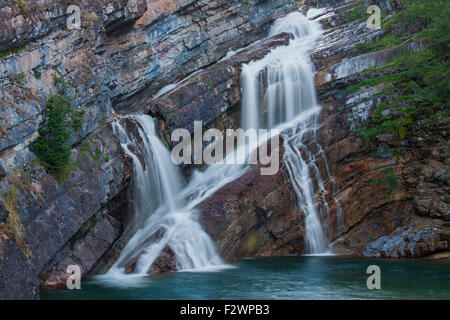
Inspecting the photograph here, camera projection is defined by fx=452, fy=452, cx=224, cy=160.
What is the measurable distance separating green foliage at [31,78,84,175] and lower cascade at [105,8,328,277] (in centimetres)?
313

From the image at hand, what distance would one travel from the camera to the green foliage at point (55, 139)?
17969 millimetres

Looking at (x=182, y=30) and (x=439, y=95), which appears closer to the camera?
(x=439, y=95)

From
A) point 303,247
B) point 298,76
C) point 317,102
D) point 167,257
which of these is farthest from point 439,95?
point 167,257

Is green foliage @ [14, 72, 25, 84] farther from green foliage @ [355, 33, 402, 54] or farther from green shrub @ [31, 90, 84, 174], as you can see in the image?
green foliage @ [355, 33, 402, 54]

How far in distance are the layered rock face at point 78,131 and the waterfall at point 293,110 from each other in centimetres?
616

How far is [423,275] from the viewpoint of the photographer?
1531cm

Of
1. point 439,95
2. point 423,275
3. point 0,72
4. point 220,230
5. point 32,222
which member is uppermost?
point 0,72

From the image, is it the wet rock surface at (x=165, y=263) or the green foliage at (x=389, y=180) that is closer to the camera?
the wet rock surface at (x=165, y=263)

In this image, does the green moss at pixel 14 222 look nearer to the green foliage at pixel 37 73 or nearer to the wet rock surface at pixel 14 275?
the wet rock surface at pixel 14 275

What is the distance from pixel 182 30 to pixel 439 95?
53.3ft

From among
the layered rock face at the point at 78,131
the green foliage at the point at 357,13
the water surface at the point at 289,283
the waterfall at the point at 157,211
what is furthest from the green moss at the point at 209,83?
the green foliage at the point at 357,13

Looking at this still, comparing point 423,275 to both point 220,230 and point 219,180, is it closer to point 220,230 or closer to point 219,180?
point 220,230
